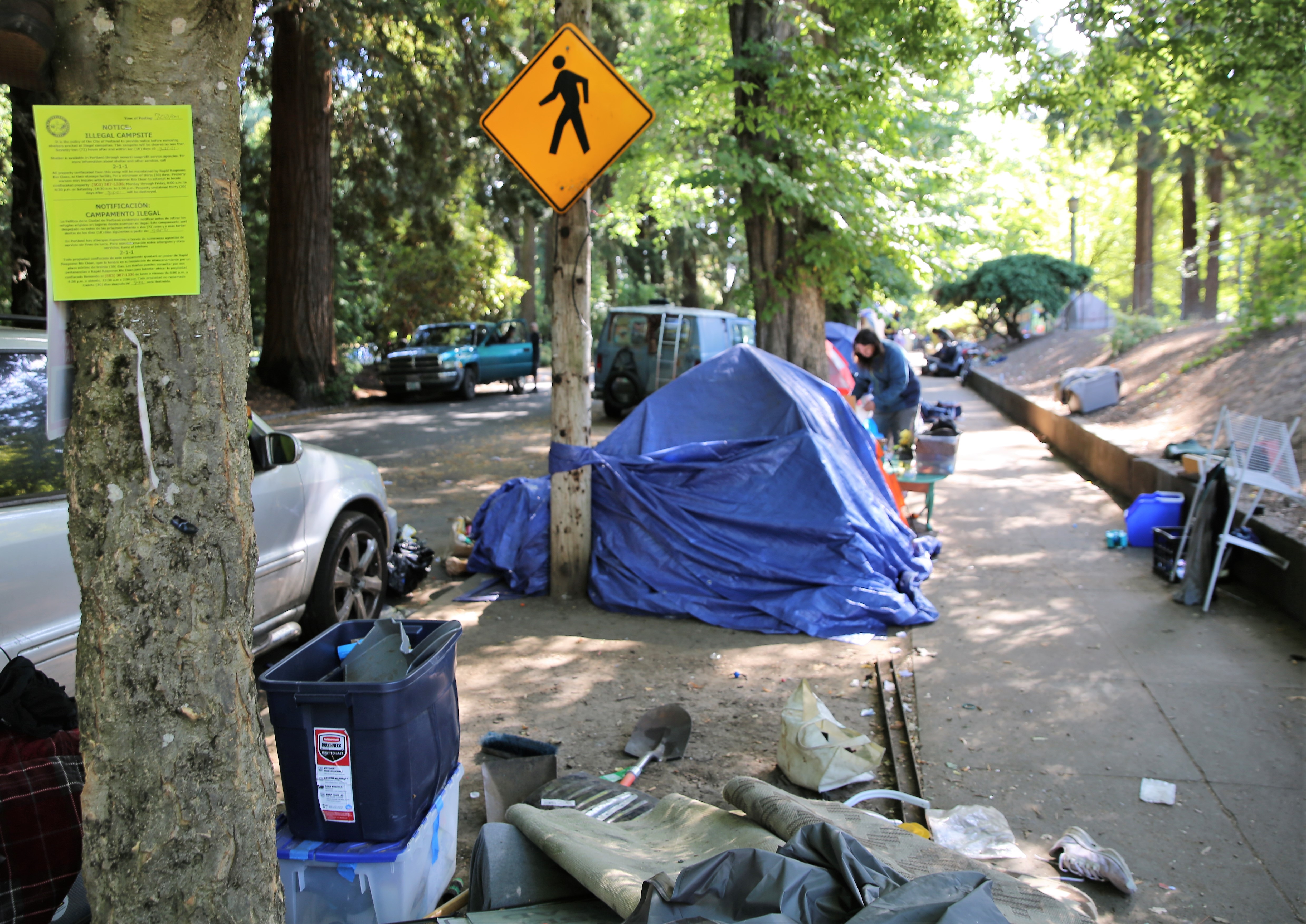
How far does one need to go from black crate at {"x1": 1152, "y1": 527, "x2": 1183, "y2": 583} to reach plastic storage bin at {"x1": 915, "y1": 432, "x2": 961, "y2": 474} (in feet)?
6.03

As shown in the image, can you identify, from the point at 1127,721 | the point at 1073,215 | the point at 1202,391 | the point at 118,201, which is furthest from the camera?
the point at 1073,215

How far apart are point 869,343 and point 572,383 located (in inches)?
165

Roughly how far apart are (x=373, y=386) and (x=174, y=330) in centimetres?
2469

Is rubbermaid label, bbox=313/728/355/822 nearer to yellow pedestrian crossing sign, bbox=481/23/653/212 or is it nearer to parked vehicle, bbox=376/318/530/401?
yellow pedestrian crossing sign, bbox=481/23/653/212

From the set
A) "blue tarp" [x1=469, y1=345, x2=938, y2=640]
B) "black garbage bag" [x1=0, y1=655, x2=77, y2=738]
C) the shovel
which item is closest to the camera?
"black garbage bag" [x1=0, y1=655, x2=77, y2=738]

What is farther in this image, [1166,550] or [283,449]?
[1166,550]

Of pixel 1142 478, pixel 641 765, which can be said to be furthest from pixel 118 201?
pixel 1142 478

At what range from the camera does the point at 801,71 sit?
8.93 meters

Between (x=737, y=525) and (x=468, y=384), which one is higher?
(x=468, y=384)

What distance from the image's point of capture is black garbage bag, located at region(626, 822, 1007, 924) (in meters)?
2.17

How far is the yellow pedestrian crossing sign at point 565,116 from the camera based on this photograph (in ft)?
19.2

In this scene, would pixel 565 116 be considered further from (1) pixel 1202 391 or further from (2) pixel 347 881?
(1) pixel 1202 391

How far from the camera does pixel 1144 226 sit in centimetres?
2764

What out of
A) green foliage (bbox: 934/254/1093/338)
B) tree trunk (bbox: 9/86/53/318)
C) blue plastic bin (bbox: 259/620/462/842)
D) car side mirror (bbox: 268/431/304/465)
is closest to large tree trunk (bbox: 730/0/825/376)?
car side mirror (bbox: 268/431/304/465)
